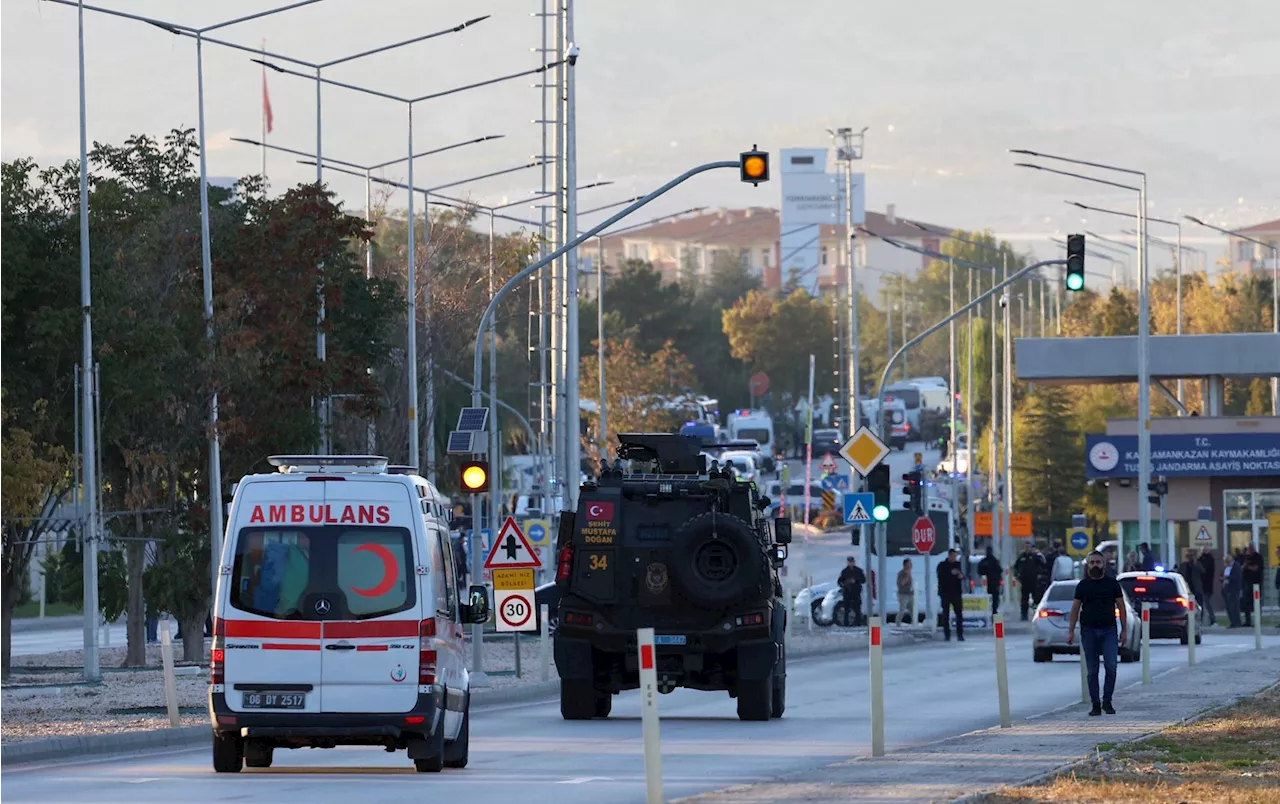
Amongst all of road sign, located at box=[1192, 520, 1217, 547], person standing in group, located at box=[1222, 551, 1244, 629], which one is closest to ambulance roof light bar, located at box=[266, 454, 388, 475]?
person standing in group, located at box=[1222, 551, 1244, 629]

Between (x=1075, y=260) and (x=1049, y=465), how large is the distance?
191 ft

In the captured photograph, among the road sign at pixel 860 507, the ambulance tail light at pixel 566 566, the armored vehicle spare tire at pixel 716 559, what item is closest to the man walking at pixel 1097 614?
the armored vehicle spare tire at pixel 716 559

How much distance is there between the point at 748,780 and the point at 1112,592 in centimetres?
830

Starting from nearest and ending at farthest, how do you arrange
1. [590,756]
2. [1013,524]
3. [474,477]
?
1. [590,756]
2. [474,477]
3. [1013,524]

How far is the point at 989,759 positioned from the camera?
18375 millimetres

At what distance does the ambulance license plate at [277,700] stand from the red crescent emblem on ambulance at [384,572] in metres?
0.85

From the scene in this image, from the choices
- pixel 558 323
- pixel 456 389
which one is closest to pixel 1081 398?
pixel 456 389

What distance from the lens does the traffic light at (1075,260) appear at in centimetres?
4031

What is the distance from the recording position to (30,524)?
1382 inches

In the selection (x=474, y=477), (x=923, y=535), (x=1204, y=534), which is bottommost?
(x=1204, y=534)

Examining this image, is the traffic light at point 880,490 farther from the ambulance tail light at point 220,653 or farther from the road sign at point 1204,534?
the ambulance tail light at point 220,653

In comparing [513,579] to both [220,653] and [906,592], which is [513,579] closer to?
[220,653]

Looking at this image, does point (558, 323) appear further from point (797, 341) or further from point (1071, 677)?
point (797, 341)

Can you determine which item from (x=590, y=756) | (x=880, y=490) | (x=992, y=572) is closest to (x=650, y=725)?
(x=590, y=756)
